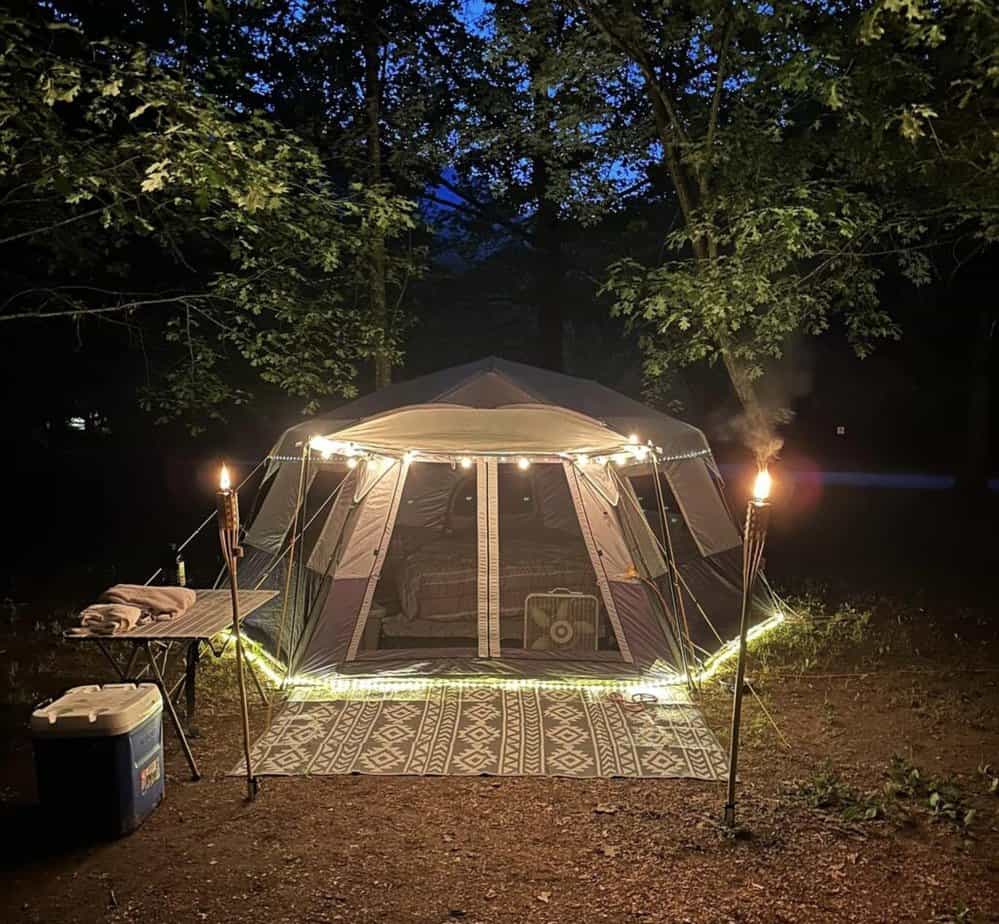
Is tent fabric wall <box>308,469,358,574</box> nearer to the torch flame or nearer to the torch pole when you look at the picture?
the torch pole

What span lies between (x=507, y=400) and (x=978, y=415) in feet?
44.3

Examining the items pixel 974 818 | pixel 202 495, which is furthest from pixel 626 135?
pixel 202 495

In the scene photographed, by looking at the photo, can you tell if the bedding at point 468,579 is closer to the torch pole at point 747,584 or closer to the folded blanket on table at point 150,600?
the folded blanket on table at point 150,600

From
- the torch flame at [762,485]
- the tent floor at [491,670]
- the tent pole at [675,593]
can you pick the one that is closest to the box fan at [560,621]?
the tent floor at [491,670]

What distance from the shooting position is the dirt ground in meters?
3.50

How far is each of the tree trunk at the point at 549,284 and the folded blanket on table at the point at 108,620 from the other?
1240 centimetres

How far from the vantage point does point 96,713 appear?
3.94m

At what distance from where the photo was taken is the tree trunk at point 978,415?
592 inches

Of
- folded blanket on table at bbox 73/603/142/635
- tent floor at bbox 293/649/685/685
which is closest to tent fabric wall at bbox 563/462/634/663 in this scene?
tent floor at bbox 293/649/685/685

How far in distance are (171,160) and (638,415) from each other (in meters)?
4.49

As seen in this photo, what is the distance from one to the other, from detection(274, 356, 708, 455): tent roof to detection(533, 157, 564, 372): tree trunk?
8517 mm

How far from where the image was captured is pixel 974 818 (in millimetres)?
4184

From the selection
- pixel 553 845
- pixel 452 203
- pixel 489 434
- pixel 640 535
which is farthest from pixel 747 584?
pixel 452 203

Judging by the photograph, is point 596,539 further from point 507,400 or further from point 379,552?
point 379,552
